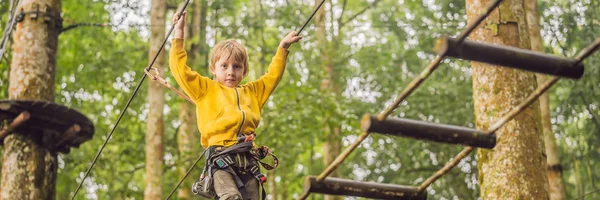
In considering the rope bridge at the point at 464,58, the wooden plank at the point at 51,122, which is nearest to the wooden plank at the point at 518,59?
the rope bridge at the point at 464,58

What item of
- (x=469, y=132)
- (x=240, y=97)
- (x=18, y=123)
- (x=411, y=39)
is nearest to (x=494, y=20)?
(x=240, y=97)

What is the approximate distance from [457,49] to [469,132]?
0.45 metres

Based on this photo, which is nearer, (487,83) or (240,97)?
(240,97)

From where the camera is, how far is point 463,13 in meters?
16.8

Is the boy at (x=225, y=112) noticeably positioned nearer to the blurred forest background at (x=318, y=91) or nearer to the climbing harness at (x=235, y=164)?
the climbing harness at (x=235, y=164)

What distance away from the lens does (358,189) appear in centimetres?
342

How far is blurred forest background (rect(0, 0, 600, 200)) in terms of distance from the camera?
14.2 meters

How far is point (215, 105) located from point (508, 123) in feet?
7.84

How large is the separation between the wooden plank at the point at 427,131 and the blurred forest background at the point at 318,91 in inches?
397

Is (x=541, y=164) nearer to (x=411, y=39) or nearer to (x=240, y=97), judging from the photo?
(x=240, y=97)

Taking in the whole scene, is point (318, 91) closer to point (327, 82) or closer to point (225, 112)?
point (327, 82)

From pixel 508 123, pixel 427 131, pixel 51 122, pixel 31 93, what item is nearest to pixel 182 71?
pixel 427 131

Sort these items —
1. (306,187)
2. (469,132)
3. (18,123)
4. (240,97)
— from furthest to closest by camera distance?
A: (18,123)
(240,97)
(306,187)
(469,132)

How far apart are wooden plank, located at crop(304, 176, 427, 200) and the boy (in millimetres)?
900
